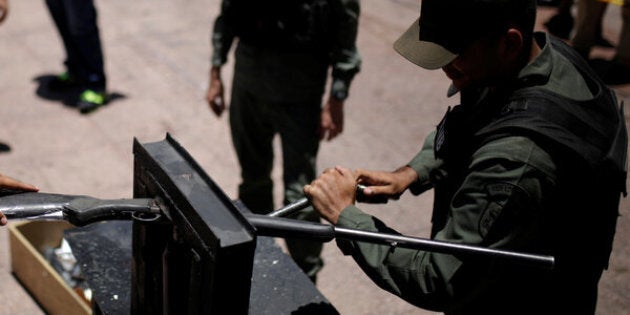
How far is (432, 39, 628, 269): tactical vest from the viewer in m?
1.73

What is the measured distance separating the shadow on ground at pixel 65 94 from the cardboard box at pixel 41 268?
2193mm

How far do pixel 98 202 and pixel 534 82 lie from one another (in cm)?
117

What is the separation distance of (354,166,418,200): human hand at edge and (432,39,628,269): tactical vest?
11.9 inches

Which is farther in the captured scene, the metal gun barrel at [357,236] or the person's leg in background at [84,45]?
the person's leg in background at [84,45]

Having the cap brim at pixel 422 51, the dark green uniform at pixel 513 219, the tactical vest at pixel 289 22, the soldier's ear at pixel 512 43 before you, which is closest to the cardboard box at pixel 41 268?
the tactical vest at pixel 289 22

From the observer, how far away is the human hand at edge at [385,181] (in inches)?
85.1

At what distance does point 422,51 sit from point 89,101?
3977mm

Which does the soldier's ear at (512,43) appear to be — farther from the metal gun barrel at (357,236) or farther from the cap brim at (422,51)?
the metal gun barrel at (357,236)

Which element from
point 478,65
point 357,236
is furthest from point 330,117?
point 357,236

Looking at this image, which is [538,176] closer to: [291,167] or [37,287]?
[291,167]

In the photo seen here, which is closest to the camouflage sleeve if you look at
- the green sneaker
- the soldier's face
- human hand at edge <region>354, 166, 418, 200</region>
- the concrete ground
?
human hand at edge <region>354, 166, 418, 200</region>

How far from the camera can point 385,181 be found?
227 cm

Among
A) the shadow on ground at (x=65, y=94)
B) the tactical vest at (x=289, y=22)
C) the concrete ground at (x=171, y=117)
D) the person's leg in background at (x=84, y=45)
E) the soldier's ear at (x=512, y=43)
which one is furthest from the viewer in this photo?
the shadow on ground at (x=65, y=94)

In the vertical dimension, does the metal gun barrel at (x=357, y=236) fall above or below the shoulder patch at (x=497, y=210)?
below
